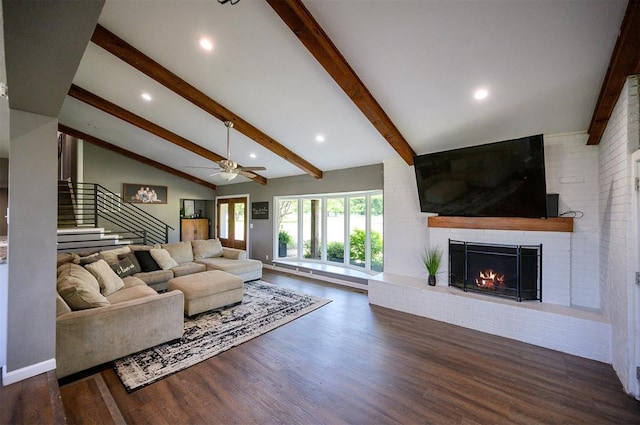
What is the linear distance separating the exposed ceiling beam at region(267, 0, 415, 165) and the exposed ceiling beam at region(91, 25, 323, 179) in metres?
2.00

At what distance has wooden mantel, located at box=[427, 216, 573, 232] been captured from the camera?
317 cm

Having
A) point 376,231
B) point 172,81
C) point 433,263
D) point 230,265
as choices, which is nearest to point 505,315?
point 433,263

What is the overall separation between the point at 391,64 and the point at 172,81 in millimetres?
2794

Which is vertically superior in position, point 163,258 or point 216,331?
point 163,258

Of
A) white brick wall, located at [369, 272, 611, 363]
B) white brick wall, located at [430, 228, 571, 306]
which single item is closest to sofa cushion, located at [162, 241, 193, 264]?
white brick wall, located at [369, 272, 611, 363]

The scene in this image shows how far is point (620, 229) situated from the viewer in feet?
7.80

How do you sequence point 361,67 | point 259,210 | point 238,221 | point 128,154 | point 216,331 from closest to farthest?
1. point 361,67
2. point 216,331
3. point 128,154
4. point 259,210
5. point 238,221

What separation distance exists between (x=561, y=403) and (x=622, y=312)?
103 centimetres

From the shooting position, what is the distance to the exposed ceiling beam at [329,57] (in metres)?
2.15

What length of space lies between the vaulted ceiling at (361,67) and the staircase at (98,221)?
255 centimetres

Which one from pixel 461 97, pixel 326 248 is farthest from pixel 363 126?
A: pixel 326 248

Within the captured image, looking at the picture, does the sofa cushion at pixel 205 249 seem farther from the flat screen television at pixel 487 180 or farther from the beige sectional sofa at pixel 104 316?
the flat screen television at pixel 487 180

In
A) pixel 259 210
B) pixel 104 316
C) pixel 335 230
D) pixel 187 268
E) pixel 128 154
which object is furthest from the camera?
pixel 259 210

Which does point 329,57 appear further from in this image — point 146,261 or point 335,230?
point 146,261
